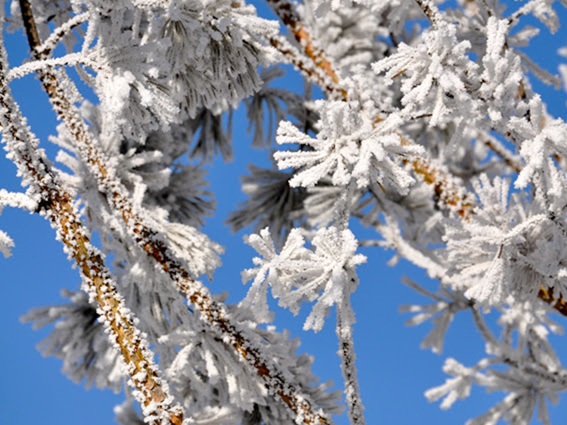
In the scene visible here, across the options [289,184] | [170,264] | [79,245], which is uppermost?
[289,184]

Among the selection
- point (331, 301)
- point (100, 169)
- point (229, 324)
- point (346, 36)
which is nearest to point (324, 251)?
point (331, 301)

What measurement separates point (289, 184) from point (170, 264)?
38.5 inches

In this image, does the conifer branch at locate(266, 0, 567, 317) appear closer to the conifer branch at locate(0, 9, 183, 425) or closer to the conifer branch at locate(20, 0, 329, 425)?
the conifer branch at locate(20, 0, 329, 425)

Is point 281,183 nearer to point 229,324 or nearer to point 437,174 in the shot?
point 437,174

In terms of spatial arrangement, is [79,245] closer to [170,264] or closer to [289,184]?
[170,264]

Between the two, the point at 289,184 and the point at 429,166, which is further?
the point at 429,166

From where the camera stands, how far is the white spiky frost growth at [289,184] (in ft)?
8.21

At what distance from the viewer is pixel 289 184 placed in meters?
3.75

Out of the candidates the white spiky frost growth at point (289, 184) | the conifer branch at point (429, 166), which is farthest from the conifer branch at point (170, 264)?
the conifer branch at point (429, 166)

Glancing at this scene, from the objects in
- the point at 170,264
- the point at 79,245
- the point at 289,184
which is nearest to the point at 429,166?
the point at 289,184

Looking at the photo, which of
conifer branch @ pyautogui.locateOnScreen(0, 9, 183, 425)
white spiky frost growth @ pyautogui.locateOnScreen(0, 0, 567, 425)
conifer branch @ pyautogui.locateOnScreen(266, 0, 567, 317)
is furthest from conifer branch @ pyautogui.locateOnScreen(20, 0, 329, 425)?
conifer branch @ pyautogui.locateOnScreen(266, 0, 567, 317)

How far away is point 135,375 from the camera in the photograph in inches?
95.0

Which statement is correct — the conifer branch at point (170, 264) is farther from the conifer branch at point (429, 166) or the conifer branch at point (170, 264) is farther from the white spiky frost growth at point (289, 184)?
the conifer branch at point (429, 166)

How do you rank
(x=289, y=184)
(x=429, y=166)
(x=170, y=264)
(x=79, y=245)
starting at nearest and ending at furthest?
(x=79, y=245)
(x=170, y=264)
(x=289, y=184)
(x=429, y=166)
